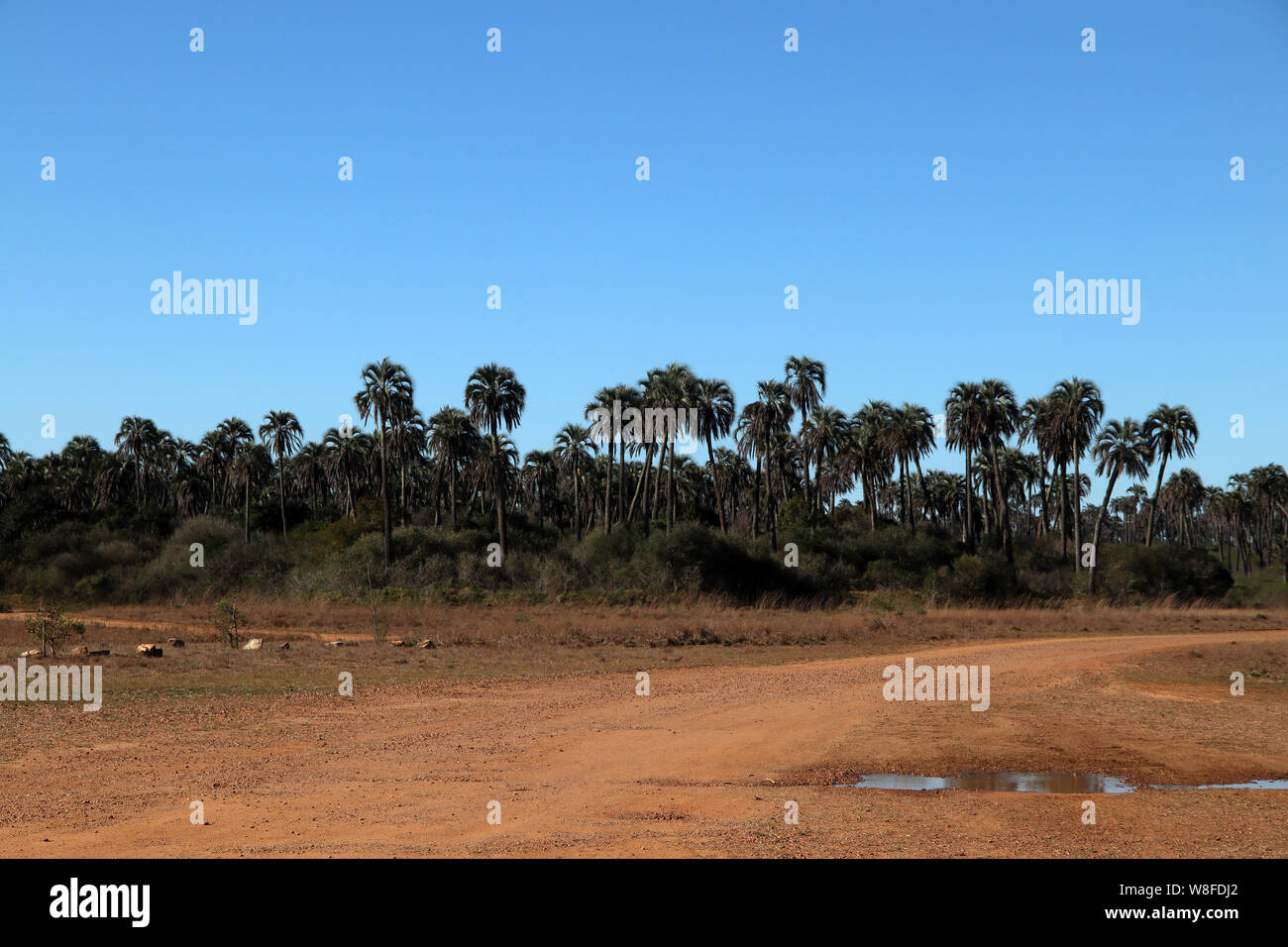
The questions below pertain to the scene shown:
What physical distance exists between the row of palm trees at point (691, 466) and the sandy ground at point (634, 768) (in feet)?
140

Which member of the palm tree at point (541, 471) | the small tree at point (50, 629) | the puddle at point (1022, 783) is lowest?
the puddle at point (1022, 783)

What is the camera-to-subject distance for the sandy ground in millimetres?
9734

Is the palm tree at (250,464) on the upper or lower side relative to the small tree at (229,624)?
upper

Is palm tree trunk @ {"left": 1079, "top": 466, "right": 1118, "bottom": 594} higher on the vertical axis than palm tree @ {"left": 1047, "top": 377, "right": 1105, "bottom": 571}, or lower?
lower

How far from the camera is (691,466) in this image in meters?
111

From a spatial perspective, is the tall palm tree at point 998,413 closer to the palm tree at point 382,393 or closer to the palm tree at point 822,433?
the palm tree at point 822,433

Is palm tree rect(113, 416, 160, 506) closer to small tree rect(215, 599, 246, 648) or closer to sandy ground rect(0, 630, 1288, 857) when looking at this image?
small tree rect(215, 599, 246, 648)

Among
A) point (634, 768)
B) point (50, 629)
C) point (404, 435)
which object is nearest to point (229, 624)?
point (50, 629)


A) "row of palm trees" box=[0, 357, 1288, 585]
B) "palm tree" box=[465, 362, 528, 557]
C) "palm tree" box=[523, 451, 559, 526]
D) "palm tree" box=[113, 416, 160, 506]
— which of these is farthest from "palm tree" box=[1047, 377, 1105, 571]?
"palm tree" box=[113, 416, 160, 506]

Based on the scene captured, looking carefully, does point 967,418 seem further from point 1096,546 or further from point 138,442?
point 138,442

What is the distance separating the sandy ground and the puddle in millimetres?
380

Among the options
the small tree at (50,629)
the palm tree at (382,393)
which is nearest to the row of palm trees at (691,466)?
the palm tree at (382,393)

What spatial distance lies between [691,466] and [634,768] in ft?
320

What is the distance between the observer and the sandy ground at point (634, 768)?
9734 millimetres
